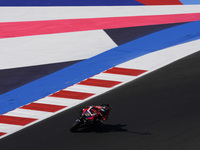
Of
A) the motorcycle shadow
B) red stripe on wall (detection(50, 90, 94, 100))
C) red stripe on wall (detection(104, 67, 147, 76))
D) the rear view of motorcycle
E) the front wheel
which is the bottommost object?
the motorcycle shadow

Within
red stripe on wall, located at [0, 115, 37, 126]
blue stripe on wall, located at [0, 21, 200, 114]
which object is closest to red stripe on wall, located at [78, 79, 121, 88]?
blue stripe on wall, located at [0, 21, 200, 114]

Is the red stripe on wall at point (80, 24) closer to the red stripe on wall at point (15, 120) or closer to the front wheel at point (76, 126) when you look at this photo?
the red stripe on wall at point (15, 120)

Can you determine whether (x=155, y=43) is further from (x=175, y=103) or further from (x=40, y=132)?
(x=40, y=132)

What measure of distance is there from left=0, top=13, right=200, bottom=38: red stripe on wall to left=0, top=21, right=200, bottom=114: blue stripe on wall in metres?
1.36

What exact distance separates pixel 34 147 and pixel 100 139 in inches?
65.2

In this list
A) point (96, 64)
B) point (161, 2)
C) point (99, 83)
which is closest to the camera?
point (99, 83)

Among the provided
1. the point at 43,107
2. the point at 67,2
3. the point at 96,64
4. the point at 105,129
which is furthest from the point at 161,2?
the point at 105,129

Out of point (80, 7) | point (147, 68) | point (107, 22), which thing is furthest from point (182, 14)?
point (147, 68)

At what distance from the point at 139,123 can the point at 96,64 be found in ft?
18.7

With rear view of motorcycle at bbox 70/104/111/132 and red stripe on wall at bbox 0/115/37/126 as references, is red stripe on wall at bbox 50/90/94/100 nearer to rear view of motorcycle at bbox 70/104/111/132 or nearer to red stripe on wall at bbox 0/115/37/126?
red stripe on wall at bbox 0/115/37/126

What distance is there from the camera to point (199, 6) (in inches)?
885

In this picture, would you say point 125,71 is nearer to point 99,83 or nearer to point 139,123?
point 99,83

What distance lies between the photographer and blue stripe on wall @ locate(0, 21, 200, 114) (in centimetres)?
1345

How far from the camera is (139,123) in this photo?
34.2 ft
